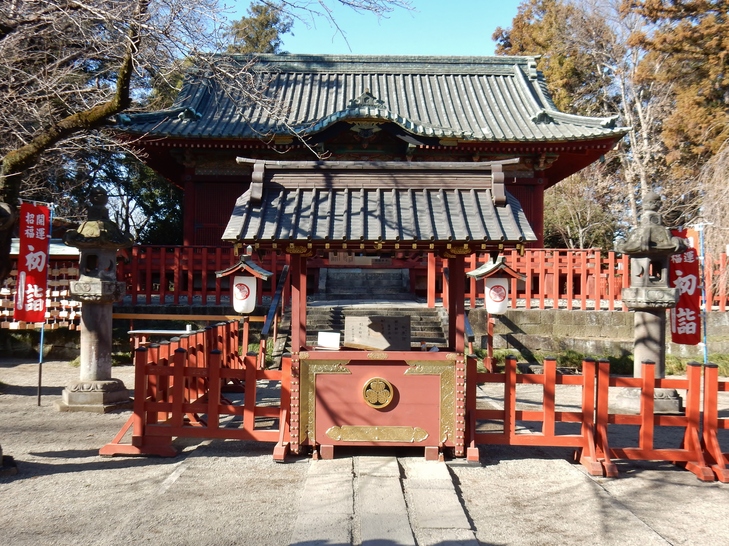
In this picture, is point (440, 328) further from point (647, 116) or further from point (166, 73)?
point (647, 116)

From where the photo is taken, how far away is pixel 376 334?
5.84m

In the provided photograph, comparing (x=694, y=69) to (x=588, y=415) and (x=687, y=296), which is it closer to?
(x=687, y=296)

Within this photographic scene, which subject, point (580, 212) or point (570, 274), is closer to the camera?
point (570, 274)

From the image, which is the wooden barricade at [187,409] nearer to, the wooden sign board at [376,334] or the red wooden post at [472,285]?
the wooden sign board at [376,334]

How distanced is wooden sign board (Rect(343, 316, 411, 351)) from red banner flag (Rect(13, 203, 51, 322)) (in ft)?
17.0

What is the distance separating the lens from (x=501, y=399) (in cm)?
895

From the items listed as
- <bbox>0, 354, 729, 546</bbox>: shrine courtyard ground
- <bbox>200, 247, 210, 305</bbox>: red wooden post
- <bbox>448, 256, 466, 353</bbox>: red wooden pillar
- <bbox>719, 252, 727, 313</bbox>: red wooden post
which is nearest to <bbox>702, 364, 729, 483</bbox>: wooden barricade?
<bbox>0, 354, 729, 546</bbox>: shrine courtyard ground

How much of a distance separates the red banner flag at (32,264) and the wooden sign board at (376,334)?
5188 millimetres

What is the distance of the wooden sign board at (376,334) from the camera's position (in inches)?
228

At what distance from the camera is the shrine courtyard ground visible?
4008 millimetres

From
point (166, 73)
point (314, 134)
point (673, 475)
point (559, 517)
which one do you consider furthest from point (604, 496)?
point (314, 134)

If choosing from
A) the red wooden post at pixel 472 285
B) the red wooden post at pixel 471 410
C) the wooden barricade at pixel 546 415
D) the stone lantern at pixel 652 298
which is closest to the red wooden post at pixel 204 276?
the red wooden post at pixel 472 285

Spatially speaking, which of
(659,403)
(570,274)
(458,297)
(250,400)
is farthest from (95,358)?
(570,274)

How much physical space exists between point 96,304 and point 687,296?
9.04 meters
